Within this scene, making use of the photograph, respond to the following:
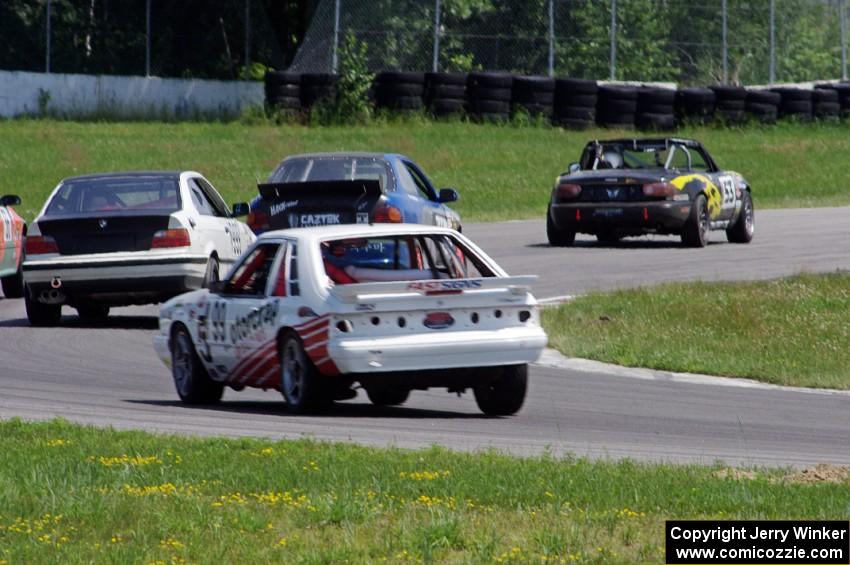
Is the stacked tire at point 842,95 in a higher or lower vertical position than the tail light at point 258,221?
higher

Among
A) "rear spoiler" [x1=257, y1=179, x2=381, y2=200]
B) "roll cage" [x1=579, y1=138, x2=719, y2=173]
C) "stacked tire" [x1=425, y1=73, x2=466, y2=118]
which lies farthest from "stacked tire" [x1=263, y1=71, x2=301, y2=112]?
"rear spoiler" [x1=257, y1=179, x2=381, y2=200]

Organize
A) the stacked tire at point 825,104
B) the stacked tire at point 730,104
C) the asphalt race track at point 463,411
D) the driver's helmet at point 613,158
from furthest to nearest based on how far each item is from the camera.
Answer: the stacked tire at point 825,104, the stacked tire at point 730,104, the driver's helmet at point 613,158, the asphalt race track at point 463,411

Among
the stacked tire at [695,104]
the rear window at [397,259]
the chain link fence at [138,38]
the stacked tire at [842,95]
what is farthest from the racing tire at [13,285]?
the stacked tire at [842,95]

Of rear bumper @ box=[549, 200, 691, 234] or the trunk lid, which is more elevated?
the trunk lid

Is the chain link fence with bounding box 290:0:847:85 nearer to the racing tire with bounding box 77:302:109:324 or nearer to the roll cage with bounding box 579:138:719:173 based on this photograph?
the roll cage with bounding box 579:138:719:173

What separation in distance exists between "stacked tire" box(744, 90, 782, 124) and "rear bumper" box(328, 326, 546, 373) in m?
33.3

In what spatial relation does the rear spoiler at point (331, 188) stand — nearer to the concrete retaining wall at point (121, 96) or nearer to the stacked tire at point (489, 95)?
the stacked tire at point (489, 95)

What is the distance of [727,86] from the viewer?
146ft

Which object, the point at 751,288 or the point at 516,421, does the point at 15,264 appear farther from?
the point at 516,421

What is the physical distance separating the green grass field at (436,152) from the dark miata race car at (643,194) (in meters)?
8.91

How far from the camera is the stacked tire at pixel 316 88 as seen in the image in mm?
42969

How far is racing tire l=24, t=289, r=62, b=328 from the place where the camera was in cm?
1683

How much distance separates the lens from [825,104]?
44.6 meters

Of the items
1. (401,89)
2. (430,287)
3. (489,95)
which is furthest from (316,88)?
(430,287)
